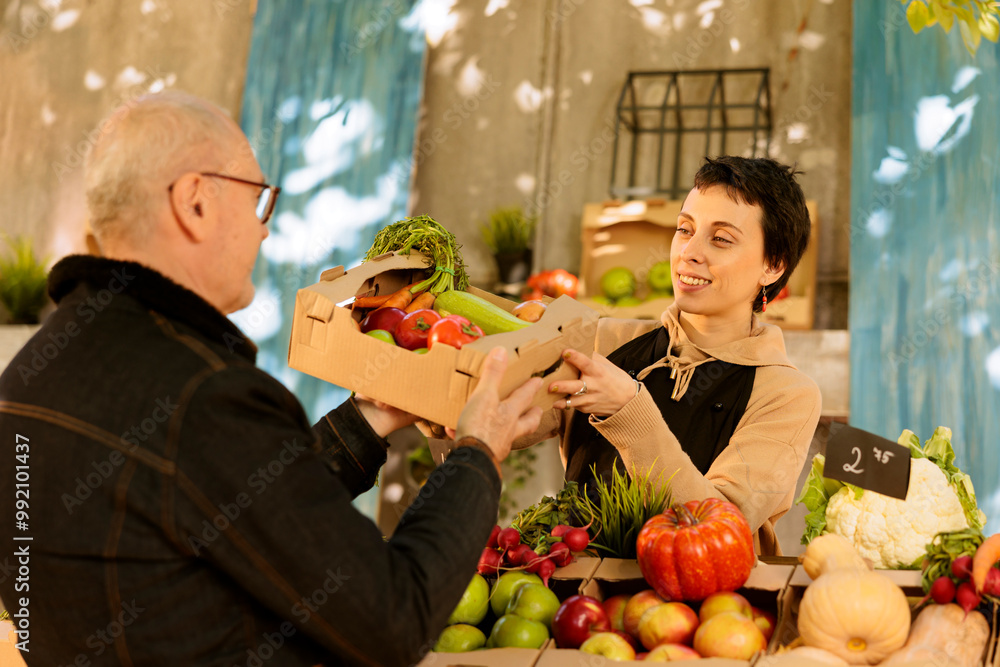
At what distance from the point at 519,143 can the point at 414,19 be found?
82cm

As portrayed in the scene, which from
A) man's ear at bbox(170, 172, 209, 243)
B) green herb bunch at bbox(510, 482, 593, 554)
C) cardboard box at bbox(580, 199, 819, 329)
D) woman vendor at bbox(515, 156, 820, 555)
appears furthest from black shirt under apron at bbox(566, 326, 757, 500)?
cardboard box at bbox(580, 199, 819, 329)

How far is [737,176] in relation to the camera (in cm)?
183

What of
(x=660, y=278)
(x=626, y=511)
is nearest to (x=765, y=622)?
(x=626, y=511)

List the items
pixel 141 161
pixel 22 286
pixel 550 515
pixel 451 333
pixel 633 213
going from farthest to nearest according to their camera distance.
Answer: pixel 22 286
pixel 633 213
pixel 550 515
pixel 451 333
pixel 141 161

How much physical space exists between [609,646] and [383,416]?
20.5 inches

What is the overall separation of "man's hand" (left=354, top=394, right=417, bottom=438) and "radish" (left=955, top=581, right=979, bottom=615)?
834mm

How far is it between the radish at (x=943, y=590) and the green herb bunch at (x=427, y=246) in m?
0.94

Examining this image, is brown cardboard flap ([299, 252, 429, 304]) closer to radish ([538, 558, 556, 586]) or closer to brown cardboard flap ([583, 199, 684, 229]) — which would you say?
radish ([538, 558, 556, 586])

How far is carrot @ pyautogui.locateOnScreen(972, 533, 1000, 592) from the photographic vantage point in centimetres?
110

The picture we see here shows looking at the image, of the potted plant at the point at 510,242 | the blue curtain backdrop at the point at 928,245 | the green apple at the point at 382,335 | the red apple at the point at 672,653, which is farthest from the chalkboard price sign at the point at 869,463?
the potted plant at the point at 510,242

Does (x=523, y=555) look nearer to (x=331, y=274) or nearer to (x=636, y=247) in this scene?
(x=331, y=274)

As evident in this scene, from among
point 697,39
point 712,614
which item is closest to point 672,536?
point 712,614

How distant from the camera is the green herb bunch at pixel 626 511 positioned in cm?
145

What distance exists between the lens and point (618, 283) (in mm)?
3744
